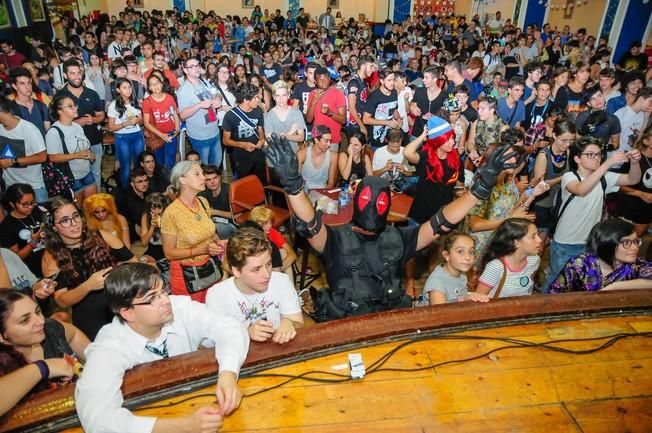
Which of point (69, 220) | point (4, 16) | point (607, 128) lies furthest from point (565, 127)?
point (4, 16)

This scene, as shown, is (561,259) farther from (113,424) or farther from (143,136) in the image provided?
(143,136)

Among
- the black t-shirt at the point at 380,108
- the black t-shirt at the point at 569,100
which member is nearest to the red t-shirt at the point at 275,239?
the black t-shirt at the point at 380,108

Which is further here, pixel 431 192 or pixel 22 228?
pixel 431 192

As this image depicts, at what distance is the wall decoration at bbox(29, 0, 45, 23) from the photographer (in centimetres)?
1230

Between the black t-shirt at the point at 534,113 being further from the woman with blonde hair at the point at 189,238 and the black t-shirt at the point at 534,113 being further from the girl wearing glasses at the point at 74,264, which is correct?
the girl wearing glasses at the point at 74,264

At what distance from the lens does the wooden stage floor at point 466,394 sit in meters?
1.69

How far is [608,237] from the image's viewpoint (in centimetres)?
269

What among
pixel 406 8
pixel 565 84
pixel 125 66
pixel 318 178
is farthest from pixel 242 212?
pixel 406 8

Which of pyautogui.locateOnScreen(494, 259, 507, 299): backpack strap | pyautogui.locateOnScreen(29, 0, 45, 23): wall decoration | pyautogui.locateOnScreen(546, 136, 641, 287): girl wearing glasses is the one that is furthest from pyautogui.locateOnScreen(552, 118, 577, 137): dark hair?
pyautogui.locateOnScreen(29, 0, 45, 23): wall decoration

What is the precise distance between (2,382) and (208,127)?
430 cm

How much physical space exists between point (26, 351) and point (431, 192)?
3036 mm

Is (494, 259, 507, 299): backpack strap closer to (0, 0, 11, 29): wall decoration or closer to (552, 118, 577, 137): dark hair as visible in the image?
(552, 118, 577, 137): dark hair

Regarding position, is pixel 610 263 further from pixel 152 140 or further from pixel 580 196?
pixel 152 140

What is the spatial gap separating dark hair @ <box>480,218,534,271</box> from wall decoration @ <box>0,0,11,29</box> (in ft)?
44.0
